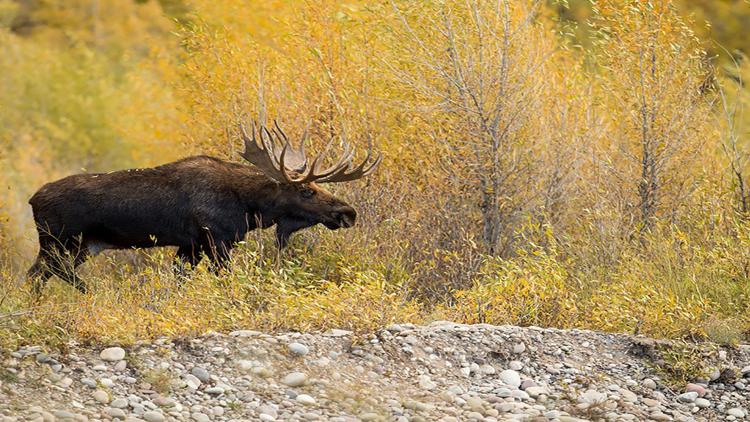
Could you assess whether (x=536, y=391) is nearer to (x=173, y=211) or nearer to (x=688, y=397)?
(x=688, y=397)

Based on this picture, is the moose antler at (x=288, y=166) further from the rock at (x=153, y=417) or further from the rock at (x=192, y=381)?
the rock at (x=153, y=417)

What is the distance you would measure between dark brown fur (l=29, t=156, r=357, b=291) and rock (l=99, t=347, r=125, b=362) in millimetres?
2500

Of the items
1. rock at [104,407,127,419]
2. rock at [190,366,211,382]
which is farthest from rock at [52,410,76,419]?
rock at [190,366,211,382]

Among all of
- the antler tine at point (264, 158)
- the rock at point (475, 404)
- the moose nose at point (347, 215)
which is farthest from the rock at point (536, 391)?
the antler tine at point (264, 158)

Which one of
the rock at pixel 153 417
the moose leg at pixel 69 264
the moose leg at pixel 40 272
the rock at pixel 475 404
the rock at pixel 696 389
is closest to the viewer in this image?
the rock at pixel 153 417

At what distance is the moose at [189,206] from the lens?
30.9 feet

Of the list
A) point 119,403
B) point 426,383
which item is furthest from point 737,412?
point 119,403

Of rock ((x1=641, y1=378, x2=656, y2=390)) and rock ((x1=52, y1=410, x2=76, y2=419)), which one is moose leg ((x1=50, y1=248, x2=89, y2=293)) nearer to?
rock ((x1=52, y1=410, x2=76, y2=419))

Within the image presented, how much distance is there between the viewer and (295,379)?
678 cm

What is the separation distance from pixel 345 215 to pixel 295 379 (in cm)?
334

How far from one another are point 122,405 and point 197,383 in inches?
19.7

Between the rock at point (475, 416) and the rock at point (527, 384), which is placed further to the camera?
the rock at point (527, 384)

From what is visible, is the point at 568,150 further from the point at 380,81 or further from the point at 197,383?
the point at 197,383

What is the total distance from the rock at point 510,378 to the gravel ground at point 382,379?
20 millimetres
